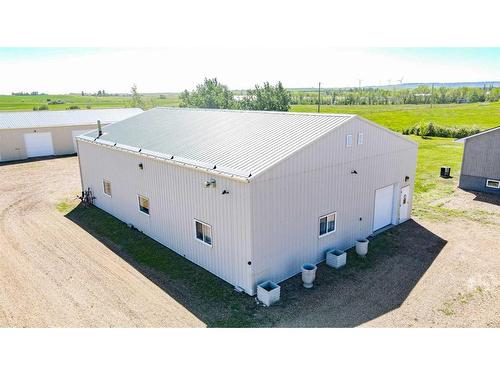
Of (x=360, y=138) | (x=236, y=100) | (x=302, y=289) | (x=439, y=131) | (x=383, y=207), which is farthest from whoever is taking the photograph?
(x=236, y=100)

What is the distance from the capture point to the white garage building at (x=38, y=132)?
28.5 meters

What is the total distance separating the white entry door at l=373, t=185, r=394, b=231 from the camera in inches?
552

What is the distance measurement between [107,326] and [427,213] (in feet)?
46.4

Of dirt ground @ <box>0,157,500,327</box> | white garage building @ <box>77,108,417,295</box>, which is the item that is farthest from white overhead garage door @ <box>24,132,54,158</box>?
white garage building @ <box>77,108,417,295</box>

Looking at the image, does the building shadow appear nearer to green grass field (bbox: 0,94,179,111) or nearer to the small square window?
the small square window

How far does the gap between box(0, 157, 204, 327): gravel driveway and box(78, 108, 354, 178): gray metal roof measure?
12.5ft

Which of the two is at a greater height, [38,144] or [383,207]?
[38,144]

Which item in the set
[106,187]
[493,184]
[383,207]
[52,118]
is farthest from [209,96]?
[383,207]

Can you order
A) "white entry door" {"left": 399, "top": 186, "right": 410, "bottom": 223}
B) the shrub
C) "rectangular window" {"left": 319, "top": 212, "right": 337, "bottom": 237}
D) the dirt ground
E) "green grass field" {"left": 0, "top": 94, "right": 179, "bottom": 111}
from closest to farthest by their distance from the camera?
the dirt ground
"rectangular window" {"left": 319, "top": 212, "right": 337, "bottom": 237}
"white entry door" {"left": 399, "top": 186, "right": 410, "bottom": 223}
the shrub
"green grass field" {"left": 0, "top": 94, "right": 179, "bottom": 111}

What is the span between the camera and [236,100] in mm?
53406

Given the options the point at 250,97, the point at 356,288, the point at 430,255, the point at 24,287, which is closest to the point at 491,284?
the point at 430,255

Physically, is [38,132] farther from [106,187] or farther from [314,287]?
[314,287]

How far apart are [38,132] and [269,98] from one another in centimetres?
2734

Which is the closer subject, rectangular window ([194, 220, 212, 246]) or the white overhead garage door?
rectangular window ([194, 220, 212, 246])
